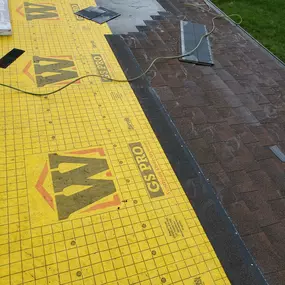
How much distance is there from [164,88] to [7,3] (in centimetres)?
447

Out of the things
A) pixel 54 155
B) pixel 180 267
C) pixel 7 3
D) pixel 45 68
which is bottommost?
pixel 180 267

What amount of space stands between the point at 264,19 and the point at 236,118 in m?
5.74

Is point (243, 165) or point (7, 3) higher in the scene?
point (7, 3)

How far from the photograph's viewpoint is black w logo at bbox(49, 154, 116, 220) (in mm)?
3645

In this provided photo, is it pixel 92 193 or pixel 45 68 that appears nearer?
pixel 92 193

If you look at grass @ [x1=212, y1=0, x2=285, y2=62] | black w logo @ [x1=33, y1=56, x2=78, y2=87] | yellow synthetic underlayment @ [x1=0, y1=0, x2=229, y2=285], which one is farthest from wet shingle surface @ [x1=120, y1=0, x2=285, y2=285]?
black w logo @ [x1=33, y1=56, x2=78, y2=87]

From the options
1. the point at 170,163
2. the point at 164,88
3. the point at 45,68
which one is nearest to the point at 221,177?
the point at 170,163

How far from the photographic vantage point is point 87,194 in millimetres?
3775

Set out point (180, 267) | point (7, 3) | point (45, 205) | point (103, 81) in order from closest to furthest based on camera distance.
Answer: point (180, 267)
point (45, 205)
point (103, 81)
point (7, 3)

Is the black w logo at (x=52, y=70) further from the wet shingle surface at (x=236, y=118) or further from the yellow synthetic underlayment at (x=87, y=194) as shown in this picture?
the wet shingle surface at (x=236, y=118)

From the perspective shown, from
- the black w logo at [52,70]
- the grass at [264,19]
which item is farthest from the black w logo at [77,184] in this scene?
the grass at [264,19]

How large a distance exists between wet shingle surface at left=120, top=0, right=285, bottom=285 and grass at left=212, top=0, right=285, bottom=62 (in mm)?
899

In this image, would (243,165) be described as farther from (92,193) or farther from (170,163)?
(92,193)

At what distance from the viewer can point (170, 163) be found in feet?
14.4
